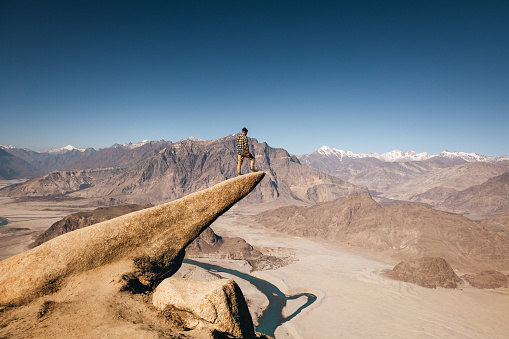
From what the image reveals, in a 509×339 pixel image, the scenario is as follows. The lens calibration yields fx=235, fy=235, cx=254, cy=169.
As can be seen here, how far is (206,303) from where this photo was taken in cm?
778

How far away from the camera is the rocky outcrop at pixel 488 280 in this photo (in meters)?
43.6

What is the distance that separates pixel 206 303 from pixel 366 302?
132 feet

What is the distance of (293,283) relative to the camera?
153ft

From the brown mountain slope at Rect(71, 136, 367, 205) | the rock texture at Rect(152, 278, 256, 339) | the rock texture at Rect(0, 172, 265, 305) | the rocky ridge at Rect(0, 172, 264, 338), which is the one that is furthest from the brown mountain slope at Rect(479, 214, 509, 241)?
the rocky ridge at Rect(0, 172, 264, 338)

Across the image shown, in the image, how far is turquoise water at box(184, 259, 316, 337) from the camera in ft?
109

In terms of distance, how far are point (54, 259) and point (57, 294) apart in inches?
47.7

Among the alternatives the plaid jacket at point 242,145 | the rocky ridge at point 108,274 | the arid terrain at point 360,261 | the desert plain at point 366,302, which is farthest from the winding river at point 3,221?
the plaid jacket at point 242,145

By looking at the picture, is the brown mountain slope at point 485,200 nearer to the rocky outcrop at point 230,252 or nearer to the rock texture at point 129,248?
the rocky outcrop at point 230,252

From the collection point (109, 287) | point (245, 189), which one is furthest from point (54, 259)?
point (245, 189)

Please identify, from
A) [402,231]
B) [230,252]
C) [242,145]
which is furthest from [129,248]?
[402,231]

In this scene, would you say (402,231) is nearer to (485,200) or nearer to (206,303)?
(206,303)

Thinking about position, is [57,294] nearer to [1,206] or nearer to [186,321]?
[186,321]

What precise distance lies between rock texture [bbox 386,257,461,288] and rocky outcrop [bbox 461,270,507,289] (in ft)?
8.52

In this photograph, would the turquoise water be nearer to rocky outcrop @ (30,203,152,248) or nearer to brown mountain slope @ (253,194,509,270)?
rocky outcrop @ (30,203,152,248)
